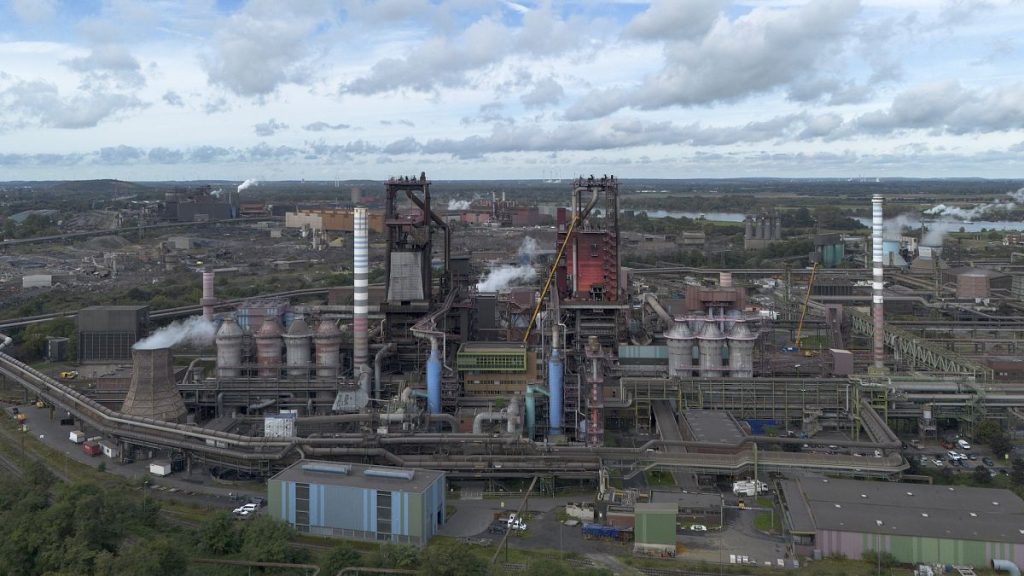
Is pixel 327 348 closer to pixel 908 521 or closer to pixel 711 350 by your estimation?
pixel 711 350

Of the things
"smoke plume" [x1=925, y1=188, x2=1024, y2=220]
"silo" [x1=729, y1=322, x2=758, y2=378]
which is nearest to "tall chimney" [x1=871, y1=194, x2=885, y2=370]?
"silo" [x1=729, y1=322, x2=758, y2=378]

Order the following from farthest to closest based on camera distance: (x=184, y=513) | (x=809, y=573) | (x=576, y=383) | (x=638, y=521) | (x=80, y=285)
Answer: (x=80, y=285) < (x=576, y=383) < (x=184, y=513) < (x=638, y=521) < (x=809, y=573)

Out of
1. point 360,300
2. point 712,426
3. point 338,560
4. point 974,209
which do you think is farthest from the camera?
point 974,209

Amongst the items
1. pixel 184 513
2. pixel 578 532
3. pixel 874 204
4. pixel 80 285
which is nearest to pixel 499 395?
pixel 578 532

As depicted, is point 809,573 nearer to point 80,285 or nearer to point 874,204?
point 874,204

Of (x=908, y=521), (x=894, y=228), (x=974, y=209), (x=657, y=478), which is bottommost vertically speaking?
(x=657, y=478)

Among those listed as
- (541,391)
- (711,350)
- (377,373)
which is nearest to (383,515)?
(541,391)

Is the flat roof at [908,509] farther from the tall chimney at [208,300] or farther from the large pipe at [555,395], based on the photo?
the tall chimney at [208,300]
